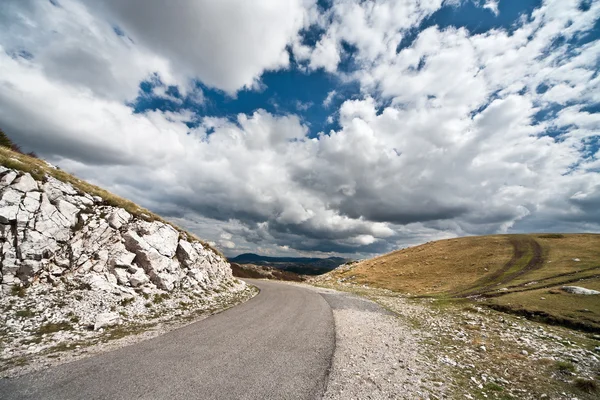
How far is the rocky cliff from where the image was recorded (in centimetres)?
1426

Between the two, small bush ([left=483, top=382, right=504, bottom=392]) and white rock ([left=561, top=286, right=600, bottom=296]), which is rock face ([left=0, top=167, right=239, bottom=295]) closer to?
small bush ([left=483, top=382, right=504, bottom=392])

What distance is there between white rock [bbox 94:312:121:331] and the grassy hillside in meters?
34.7

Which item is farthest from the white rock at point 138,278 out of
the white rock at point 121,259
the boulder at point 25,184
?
the boulder at point 25,184

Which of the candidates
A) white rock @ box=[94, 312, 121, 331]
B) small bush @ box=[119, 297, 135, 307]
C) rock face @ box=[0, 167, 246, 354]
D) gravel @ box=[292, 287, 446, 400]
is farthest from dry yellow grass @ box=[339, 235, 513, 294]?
white rock @ box=[94, 312, 121, 331]

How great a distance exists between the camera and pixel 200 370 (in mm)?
10141

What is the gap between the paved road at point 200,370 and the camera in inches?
328

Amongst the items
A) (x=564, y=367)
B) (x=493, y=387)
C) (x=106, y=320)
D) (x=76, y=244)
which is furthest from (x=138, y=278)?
(x=564, y=367)

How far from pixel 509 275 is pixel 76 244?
6864cm

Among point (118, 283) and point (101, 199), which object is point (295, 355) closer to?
point (118, 283)

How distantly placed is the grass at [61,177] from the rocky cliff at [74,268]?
1.51 feet

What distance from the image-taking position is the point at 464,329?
20375 millimetres

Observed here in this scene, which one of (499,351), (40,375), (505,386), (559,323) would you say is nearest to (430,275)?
(559,323)

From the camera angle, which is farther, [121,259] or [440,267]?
[440,267]

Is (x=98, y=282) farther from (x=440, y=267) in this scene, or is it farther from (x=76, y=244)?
(x=440, y=267)
